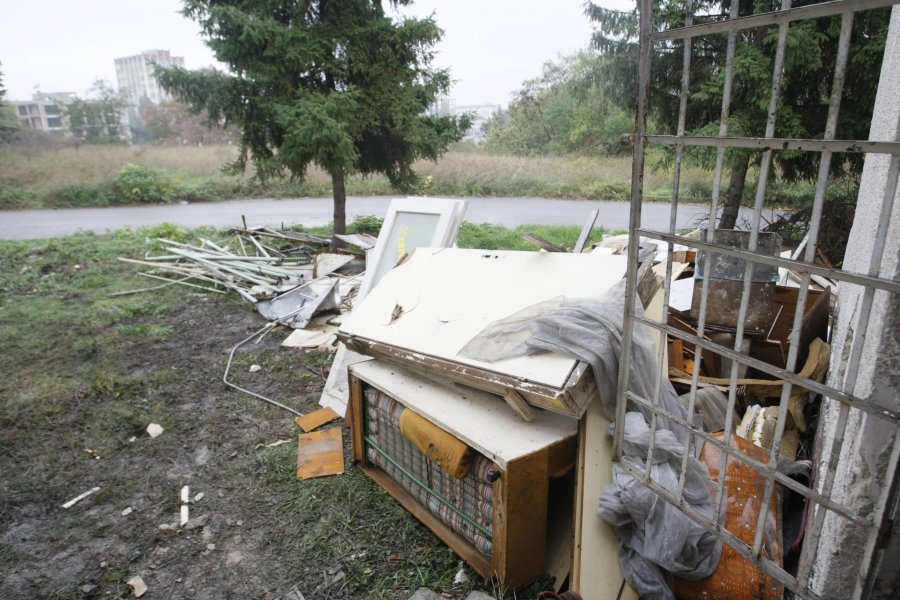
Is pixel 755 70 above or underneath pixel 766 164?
above

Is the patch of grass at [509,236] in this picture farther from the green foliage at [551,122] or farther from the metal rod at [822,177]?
the green foliage at [551,122]

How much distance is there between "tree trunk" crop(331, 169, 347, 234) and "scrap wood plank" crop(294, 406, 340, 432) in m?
5.86

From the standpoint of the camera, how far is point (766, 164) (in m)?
1.31

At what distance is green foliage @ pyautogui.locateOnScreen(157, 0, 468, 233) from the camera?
7641mm

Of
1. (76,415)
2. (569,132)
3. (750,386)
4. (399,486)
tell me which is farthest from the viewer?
(569,132)

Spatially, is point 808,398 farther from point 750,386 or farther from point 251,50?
point 251,50

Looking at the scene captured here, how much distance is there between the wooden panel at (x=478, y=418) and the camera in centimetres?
200

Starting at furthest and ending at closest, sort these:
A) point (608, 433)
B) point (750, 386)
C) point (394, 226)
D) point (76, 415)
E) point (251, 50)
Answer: point (251, 50) < point (394, 226) < point (76, 415) < point (750, 386) < point (608, 433)

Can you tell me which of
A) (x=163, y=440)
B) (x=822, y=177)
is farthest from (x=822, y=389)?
(x=163, y=440)

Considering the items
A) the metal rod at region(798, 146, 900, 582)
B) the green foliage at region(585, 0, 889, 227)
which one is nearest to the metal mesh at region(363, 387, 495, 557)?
the metal rod at region(798, 146, 900, 582)

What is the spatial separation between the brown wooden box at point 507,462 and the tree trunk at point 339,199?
22.9ft

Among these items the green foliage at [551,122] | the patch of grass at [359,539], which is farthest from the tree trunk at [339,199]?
the green foliage at [551,122]

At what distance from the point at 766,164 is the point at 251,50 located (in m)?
8.34

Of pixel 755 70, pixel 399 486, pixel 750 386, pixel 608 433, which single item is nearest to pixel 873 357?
pixel 608 433
